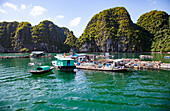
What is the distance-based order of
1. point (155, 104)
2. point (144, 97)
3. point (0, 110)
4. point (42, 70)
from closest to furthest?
point (0, 110)
point (155, 104)
point (144, 97)
point (42, 70)

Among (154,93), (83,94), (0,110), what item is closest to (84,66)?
(83,94)

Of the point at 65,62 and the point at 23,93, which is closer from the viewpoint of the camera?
the point at 23,93

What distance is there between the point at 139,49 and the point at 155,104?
20946cm

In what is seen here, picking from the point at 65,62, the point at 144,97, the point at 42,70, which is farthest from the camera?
the point at 65,62

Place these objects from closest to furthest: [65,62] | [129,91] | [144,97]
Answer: [144,97] < [129,91] < [65,62]

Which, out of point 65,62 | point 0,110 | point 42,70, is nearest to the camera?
point 0,110

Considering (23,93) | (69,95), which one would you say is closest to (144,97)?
(69,95)

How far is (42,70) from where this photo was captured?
3080cm

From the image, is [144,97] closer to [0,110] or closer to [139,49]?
[0,110]

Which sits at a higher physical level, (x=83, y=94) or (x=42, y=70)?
(x=42, y=70)

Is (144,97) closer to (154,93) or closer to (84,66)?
(154,93)

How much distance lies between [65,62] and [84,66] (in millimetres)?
9149

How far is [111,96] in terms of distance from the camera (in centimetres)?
1620

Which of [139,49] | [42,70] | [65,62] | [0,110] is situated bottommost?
[0,110]
